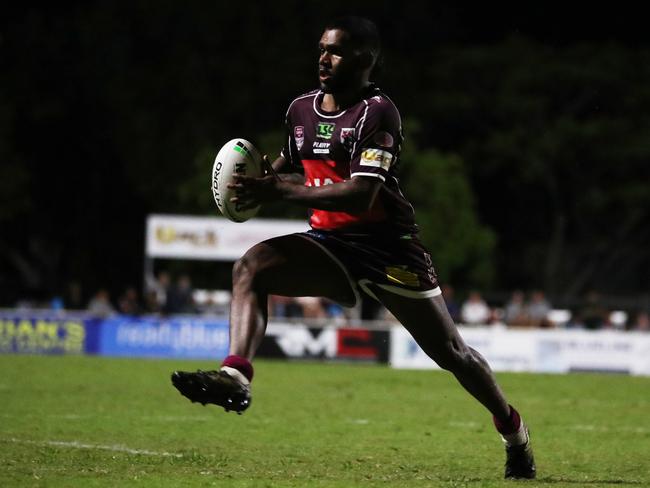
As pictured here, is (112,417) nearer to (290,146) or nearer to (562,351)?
(290,146)

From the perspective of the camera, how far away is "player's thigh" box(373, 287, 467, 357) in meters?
7.43

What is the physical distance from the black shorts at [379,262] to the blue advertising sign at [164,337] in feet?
60.7

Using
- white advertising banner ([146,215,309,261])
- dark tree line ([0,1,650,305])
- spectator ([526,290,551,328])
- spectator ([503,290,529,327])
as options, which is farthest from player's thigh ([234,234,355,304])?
dark tree line ([0,1,650,305])

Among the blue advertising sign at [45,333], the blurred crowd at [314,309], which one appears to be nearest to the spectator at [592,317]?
the blurred crowd at [314,309]

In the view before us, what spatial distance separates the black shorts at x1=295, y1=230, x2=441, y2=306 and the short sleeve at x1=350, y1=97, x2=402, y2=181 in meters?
0.40

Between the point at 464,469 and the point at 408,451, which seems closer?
the point at 464,469

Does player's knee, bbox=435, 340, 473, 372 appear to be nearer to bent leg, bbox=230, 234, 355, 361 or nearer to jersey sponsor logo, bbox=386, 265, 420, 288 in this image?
jersey sponsor logo, bbox=386, 265, 420, 288

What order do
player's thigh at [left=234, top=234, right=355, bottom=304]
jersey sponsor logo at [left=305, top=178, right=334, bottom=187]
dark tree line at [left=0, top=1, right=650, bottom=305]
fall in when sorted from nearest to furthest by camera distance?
player's thigh at [left=234, top=234, right=355, bottom=304], jersey sponsor logo at [left=305, top=178, right=334, bottom=187], dark tree line at [left=0, top=1, right=650, bottom=305]

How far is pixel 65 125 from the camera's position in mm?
51906

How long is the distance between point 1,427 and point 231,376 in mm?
4274

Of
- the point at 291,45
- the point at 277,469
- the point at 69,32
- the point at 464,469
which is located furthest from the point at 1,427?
the point at 69,32

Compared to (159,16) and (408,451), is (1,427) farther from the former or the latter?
(159,16)

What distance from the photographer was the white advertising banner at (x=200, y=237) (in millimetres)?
30031

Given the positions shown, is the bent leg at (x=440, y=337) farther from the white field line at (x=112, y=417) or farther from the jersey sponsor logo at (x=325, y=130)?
the white field line at (x=112, y=417)
